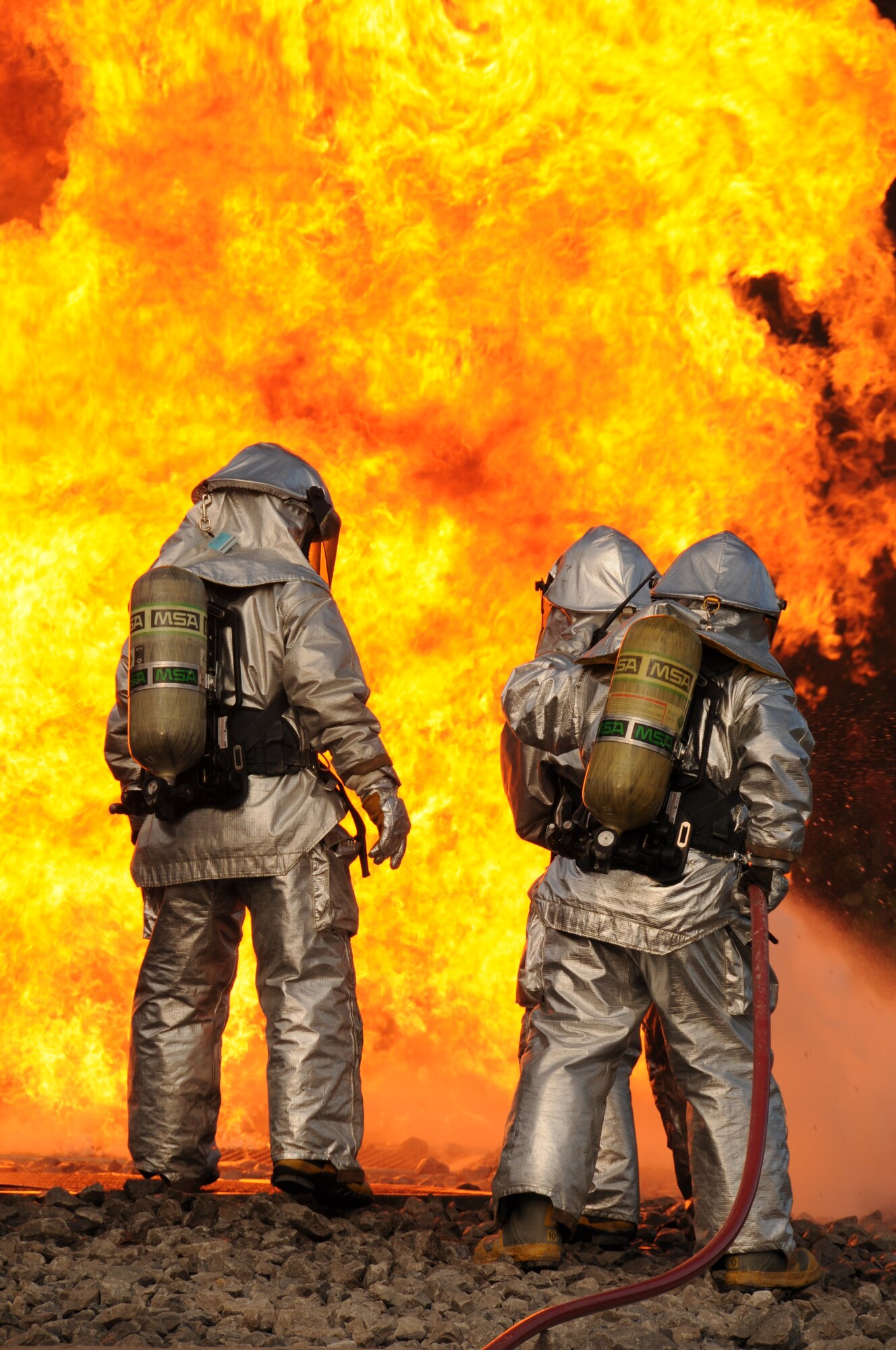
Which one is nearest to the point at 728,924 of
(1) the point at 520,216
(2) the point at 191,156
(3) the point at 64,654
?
(3) the point at 64,654

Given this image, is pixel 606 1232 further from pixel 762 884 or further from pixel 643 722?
pixel 643 722

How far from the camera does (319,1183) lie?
4957 millimetres

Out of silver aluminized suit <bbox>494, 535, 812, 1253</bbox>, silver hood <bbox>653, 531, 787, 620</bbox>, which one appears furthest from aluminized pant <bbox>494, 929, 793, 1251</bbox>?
silver hood <bbox>653, 531, 787, 620</bbox>

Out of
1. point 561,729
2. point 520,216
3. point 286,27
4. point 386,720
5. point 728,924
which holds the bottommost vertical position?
point 728,924

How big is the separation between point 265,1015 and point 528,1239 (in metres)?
1.34

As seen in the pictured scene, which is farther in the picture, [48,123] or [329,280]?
[48,123]

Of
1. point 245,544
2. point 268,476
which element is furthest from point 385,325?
point 245,544

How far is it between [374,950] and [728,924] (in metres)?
4.31

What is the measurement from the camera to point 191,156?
834 cm

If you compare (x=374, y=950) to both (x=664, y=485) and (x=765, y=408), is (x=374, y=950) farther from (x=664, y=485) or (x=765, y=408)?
(x=765, y=408)

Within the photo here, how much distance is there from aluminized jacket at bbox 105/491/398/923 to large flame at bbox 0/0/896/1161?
9.11 feet

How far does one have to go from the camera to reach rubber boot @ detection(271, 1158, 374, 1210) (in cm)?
493

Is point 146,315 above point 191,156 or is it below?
below

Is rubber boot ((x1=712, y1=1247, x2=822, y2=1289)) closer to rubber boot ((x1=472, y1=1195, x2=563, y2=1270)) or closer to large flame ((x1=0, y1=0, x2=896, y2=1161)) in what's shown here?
rubber boot ((x1=472, y1=1195, x2=563, y2=1270))
